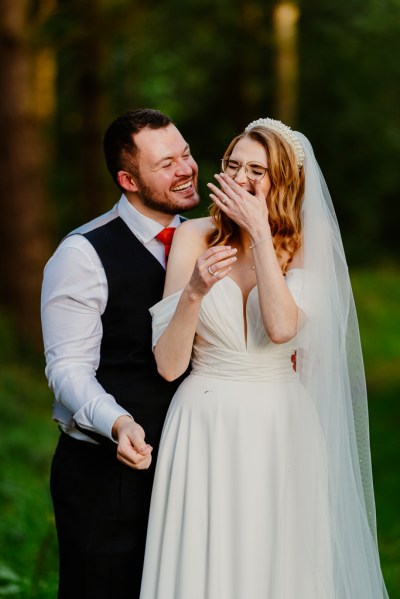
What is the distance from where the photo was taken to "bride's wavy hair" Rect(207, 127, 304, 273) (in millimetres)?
3547

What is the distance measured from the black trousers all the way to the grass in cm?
72

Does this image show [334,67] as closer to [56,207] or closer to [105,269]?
[56,207]

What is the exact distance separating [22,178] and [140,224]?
26.2 ft

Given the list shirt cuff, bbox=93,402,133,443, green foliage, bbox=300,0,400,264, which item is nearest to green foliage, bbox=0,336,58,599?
shirt cuff, bbox=93,402,133,443

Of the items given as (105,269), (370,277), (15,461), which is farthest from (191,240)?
(370,277)

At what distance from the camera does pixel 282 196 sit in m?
3.55

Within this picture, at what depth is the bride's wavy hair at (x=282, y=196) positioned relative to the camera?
3.55 meters

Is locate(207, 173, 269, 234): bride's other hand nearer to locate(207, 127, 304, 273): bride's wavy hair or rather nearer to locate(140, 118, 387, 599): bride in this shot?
locate(140, 118, 387, 599): bride

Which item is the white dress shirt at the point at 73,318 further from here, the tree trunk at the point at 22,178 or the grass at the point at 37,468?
the tree trunk at the point at 22,178

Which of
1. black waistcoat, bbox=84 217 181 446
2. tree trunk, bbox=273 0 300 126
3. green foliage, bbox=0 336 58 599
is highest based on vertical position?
tree trunk, bbox=273 0 300 126

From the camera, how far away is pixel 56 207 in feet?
77.0

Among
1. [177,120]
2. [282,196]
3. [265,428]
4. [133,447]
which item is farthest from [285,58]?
[133,447]

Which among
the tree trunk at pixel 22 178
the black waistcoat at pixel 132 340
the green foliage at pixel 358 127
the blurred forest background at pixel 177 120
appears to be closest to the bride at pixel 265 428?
the black waistcoat at pixel 132 340

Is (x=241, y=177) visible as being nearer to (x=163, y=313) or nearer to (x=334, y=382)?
(x=163, y=313)
